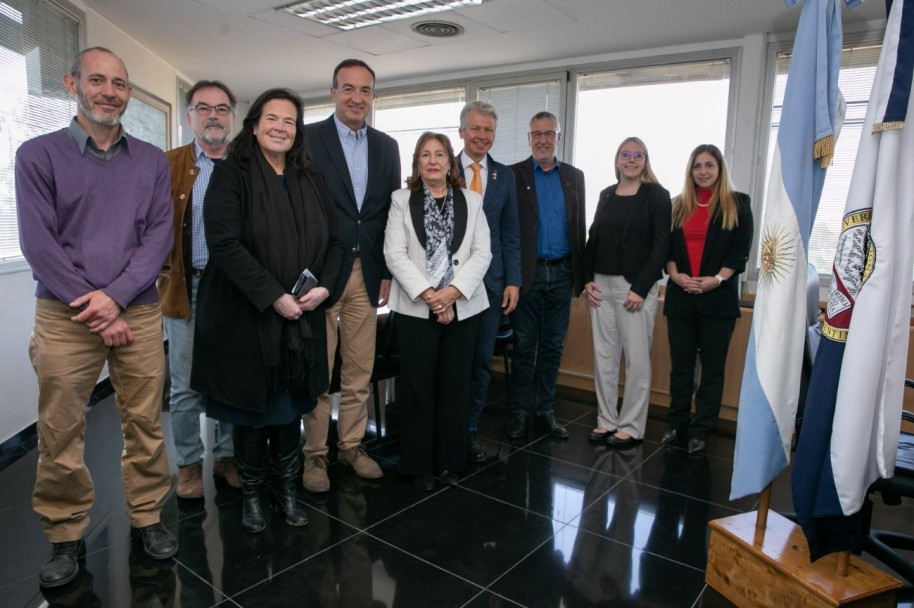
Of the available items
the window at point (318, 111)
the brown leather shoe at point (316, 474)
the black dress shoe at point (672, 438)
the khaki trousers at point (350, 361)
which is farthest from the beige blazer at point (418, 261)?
the window at point (318, 111)

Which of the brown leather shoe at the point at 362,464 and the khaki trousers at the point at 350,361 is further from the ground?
the khaki trousers at the point at 350,361

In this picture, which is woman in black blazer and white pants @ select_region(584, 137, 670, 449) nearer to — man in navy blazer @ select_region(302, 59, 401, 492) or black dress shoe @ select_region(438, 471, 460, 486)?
black dress shoe @ select_region(438, 471, 460, 486)

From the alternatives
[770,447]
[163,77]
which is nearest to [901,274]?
[770,447]

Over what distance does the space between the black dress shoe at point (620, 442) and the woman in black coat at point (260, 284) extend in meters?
1.84

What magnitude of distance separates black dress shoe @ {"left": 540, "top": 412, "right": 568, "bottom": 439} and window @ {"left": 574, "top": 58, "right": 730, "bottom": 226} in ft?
6.81

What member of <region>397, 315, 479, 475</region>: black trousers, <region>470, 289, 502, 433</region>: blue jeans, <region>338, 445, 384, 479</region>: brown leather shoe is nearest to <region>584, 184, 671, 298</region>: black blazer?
<region>470, 289, 502, 433</region>: blue jeans

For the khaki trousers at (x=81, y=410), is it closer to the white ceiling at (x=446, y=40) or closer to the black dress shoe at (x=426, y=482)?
the black dress shoe at (x=426, y=482)

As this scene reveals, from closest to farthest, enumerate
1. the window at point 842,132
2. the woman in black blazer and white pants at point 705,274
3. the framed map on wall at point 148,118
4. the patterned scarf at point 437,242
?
the patterned scarf at point 437,242
the woman in black blazer and white pants at point 705,274
the window at point 842,132
the framed map on wall at point 148,118

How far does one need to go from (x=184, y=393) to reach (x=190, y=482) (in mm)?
401

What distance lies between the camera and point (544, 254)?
11.1ft

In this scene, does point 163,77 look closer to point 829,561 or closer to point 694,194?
point 694,194

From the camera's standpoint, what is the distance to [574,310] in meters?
4.66

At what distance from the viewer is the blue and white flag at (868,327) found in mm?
1674

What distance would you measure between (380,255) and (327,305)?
0.37 m
